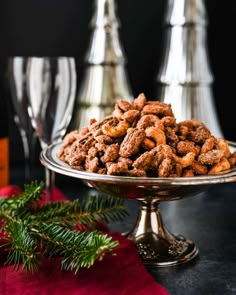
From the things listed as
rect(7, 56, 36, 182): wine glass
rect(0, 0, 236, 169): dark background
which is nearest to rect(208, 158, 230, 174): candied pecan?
rect(7, 56, 36, 182): wine glass

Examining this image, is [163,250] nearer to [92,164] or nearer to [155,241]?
[155,241]

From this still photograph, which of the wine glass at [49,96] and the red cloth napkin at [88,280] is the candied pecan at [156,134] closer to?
the red cloth napkin at [88,280]

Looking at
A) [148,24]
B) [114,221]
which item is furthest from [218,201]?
[148,24]

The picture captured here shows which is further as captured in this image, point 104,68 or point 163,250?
point 104,68

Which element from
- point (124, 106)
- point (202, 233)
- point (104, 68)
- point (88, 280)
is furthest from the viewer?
point (104, 68)

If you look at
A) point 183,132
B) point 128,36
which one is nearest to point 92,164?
point 183,132

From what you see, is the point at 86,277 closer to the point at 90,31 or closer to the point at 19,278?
the point at 19,278
